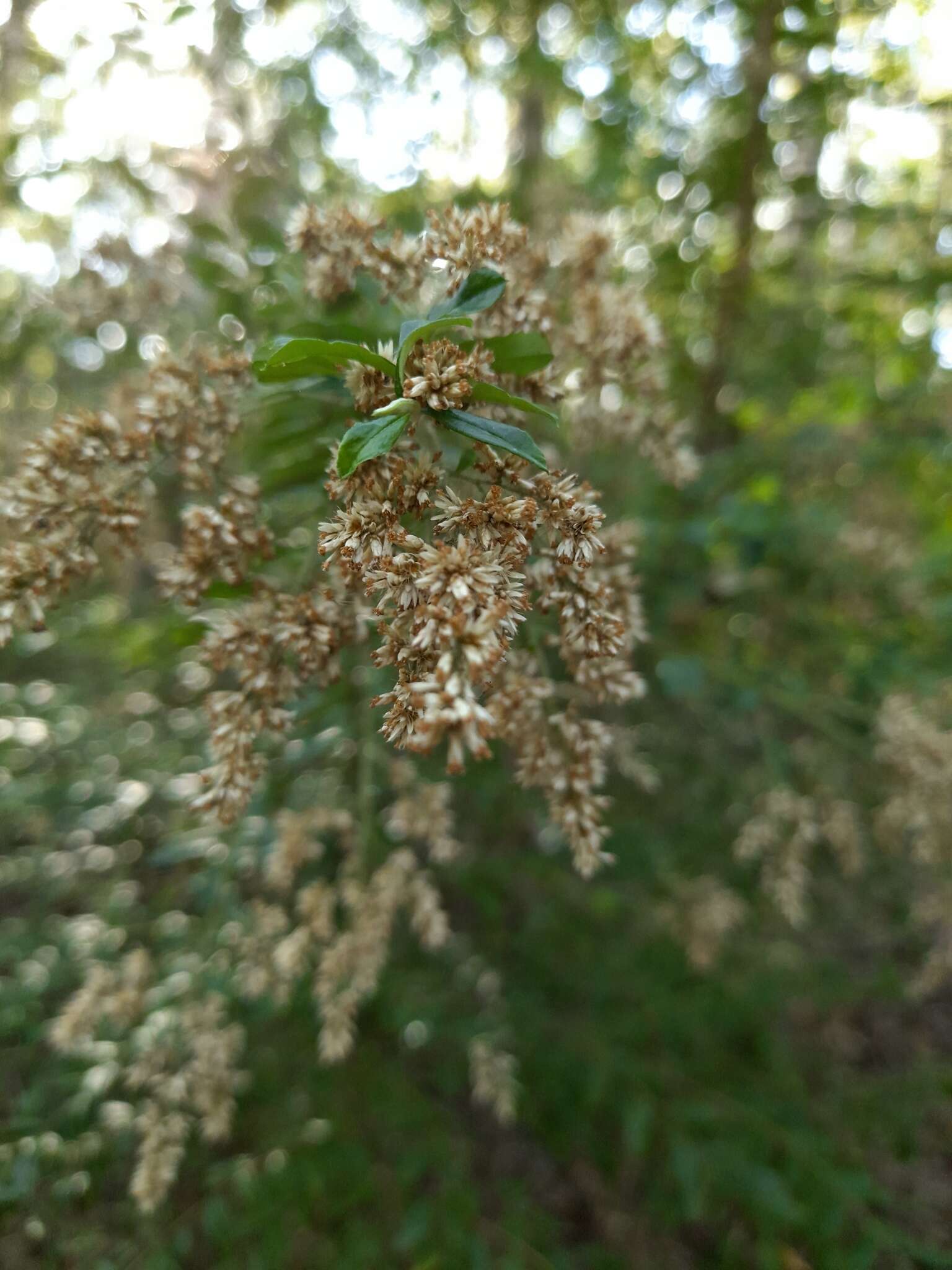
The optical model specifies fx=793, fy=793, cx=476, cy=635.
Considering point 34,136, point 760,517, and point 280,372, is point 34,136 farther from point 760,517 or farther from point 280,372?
point 760,517

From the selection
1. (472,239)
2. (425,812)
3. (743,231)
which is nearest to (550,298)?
(472,239)

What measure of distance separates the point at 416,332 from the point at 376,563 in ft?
0.60

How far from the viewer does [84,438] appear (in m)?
0.89

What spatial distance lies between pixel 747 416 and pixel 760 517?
87 cm

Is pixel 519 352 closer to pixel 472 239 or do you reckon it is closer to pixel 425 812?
pixel 472 239

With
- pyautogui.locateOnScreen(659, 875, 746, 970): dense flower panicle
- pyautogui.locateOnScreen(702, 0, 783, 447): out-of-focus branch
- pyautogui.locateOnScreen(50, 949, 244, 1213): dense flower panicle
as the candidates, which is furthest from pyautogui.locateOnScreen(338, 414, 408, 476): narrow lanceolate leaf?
pyautogui.locateOnScreen(702, 0, 783, 447): out-of-focus branch

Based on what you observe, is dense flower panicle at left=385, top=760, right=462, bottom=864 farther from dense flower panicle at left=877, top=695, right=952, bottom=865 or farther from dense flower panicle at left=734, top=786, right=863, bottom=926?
dense flower panicle at left=877, top=695, right=952, bottom=865

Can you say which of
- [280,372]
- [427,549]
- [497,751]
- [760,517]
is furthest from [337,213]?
[497,751]

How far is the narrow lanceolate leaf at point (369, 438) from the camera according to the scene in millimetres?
614

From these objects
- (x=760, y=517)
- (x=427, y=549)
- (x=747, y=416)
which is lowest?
(x=427, y=549)

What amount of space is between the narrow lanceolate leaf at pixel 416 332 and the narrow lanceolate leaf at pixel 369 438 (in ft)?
0.13

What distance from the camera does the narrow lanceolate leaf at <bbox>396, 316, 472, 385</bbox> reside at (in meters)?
0.62

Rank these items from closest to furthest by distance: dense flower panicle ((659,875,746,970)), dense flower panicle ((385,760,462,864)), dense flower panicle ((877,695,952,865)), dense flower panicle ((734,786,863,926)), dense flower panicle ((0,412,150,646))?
dense flower panicle ((0,412,150,646)) → dense flower panicle ((385,760,462,864)) → dense flower panicle ((877,695,952,865)) → dense flower panicle ((734,786,863,926)) → dense flower panicle ((659,875,746,970))

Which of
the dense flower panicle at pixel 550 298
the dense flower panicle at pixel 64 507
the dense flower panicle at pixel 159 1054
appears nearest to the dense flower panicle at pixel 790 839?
the dense flower panicle at pixel 550 298
